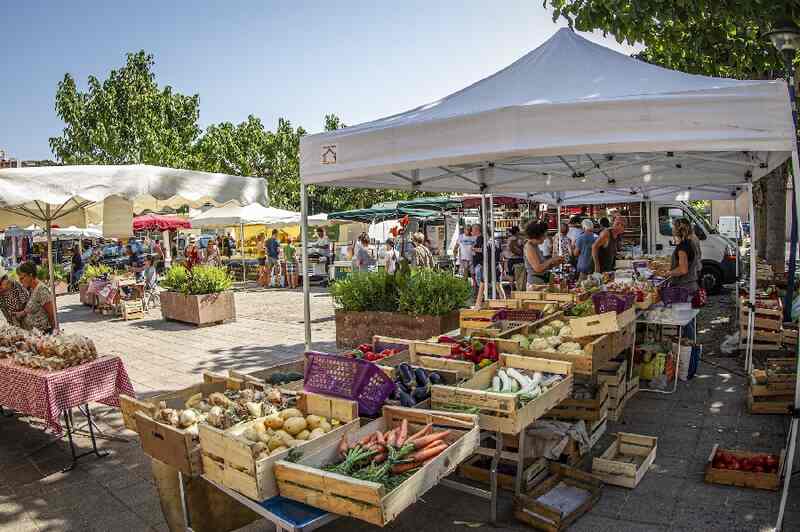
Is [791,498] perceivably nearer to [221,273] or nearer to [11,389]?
[11,389]

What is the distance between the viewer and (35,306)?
6.32 m

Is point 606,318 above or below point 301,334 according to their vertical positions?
above

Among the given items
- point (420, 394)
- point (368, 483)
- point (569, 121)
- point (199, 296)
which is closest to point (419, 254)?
point (199, 296)

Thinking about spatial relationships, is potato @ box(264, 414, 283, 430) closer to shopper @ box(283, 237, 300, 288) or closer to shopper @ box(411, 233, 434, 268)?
shopper @ box(411, 233, 434, 268)

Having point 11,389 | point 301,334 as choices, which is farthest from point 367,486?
point 301,334

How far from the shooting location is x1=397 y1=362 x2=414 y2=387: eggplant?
3.98m

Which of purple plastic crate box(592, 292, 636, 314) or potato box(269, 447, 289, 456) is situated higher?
purple plastic crate box(592, 292, 636, 314)

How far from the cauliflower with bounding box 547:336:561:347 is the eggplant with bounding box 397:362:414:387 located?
1.40 meters

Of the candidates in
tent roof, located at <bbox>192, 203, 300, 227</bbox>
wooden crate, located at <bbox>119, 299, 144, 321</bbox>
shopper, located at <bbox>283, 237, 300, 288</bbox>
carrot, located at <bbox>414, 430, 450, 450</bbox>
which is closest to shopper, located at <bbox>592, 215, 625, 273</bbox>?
carrot, located at <bbox>414, 430, 450, 450</bbox>

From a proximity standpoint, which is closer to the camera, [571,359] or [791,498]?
[791,498]

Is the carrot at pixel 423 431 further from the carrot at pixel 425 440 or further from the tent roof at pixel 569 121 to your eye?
the tent roof at pixel 569 121

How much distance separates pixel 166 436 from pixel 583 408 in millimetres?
3212

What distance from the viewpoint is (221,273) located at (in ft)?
40.4

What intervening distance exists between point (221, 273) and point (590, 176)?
306 inches
